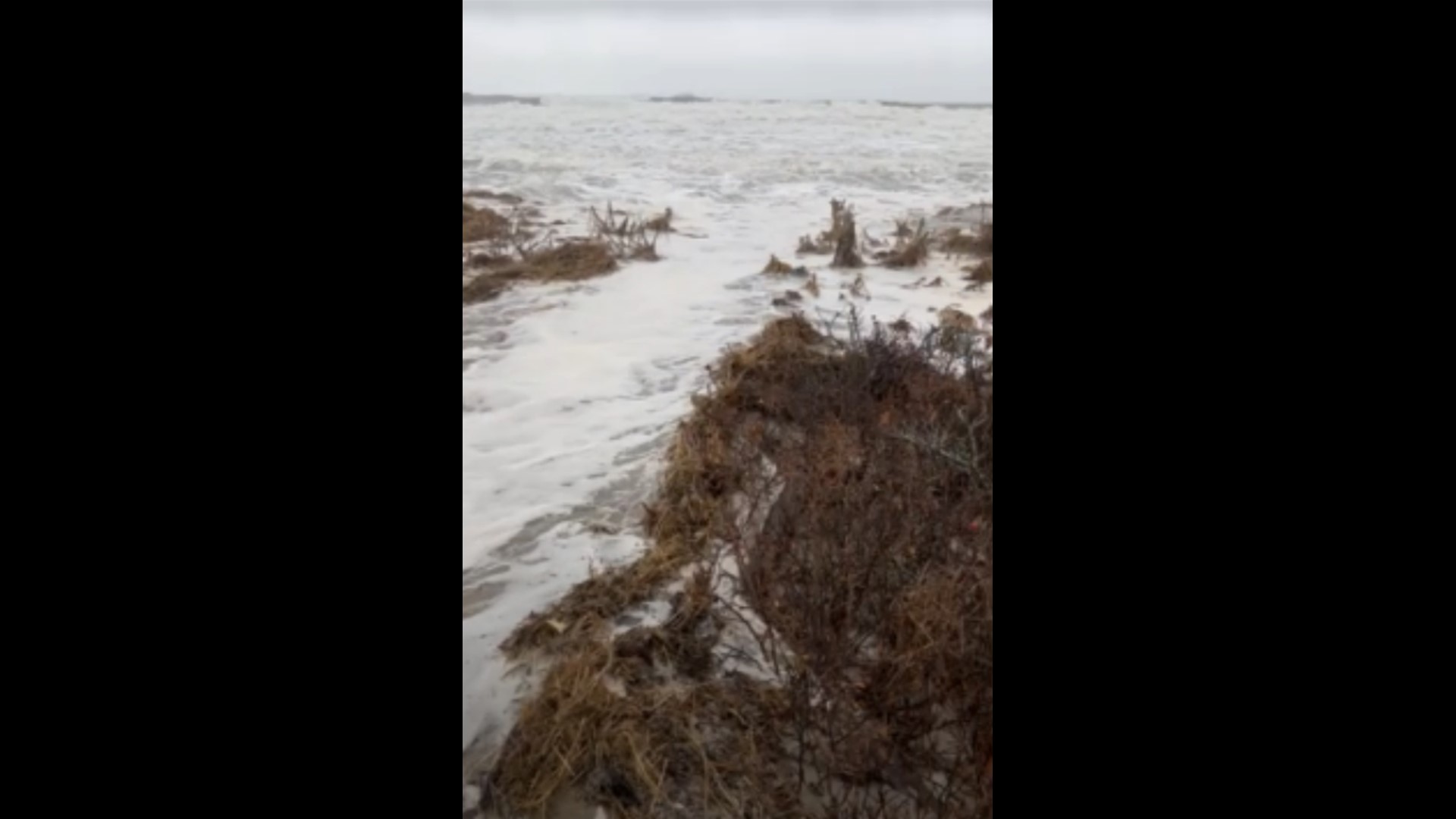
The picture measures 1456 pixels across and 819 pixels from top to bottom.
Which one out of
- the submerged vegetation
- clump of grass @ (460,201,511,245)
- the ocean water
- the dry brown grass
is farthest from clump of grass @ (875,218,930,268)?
the dry brown grass

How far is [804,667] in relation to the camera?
2064 mm

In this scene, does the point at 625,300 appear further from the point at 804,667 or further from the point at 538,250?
the point at 804,667

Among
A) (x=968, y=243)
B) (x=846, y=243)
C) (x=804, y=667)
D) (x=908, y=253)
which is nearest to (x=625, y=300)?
(x=846, y=243)

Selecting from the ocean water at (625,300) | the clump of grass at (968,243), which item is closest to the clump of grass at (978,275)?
the ocean water at (625,300)

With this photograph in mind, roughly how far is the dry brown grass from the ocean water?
20 cm

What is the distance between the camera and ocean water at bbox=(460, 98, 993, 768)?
9.79 ft

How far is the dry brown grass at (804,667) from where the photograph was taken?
1.93 meters

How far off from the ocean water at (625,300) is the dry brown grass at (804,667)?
204mm

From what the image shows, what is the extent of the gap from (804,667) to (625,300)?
13.6ft
